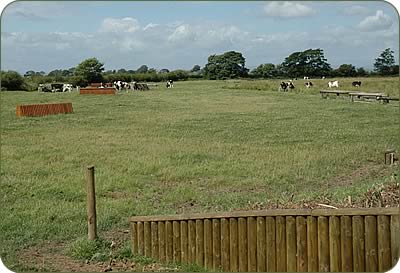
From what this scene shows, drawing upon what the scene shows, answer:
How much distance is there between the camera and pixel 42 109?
74.2 ft

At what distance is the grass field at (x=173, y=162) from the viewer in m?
7.45

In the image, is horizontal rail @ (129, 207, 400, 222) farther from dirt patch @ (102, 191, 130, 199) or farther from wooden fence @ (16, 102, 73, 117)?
wooden fence @ (16, 102, 73, 117)

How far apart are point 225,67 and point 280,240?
15.5ft

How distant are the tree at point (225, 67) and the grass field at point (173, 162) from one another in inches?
68.8

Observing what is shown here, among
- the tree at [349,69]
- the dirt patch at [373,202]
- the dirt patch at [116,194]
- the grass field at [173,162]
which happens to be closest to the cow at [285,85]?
the grass field at [173,162]

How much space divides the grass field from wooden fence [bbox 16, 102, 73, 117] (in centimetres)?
42

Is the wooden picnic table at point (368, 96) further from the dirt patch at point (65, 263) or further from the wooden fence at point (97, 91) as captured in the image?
the dirt patch at point (65, 263)

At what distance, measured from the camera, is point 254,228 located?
4527mm

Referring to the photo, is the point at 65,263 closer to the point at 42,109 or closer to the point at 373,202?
the point at 373,202

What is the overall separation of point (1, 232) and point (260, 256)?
3.26 metres

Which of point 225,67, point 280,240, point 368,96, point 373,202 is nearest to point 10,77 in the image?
point 225,67

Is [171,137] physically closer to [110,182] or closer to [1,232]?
[110,182]

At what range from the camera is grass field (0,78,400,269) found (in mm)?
7453

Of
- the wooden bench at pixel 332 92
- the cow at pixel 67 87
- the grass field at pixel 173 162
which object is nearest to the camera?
the grass field at pixel 173 162
